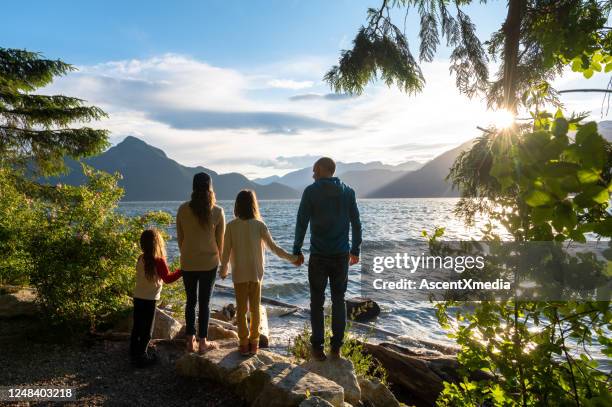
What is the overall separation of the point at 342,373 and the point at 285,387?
3.71 feet

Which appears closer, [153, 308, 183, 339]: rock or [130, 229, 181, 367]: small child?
[130, 229, 181, 367]: small child

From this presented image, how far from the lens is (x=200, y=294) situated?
5289 millimetres

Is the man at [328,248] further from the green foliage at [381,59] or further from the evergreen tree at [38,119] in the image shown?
the evergreen tree at [38,119]

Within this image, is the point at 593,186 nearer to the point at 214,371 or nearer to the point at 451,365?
the point at 214,371

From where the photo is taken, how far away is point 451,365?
6.61 meters

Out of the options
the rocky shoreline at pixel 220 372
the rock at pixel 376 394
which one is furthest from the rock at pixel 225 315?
the rock at pixel 376 394

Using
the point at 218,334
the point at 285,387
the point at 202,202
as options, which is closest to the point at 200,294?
the point at 202,202

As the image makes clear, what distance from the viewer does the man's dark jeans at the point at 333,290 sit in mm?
5090

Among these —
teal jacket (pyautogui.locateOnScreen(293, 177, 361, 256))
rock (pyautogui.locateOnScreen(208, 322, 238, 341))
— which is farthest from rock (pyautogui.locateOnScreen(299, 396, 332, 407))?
rock (pyautogui.locateOnScreen(208, 322, 238, 341))

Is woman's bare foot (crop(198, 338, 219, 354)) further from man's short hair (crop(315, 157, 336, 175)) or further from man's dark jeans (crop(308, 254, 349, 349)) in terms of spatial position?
man's short hair (crop(315, 157, 336, 175))

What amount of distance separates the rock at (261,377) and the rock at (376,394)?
1.07 metres

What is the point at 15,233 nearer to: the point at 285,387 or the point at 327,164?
the point at 327,164

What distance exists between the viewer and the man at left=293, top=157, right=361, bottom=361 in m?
5.06

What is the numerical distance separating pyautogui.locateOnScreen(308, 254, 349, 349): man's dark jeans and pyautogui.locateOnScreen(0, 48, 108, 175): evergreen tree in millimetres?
9014
